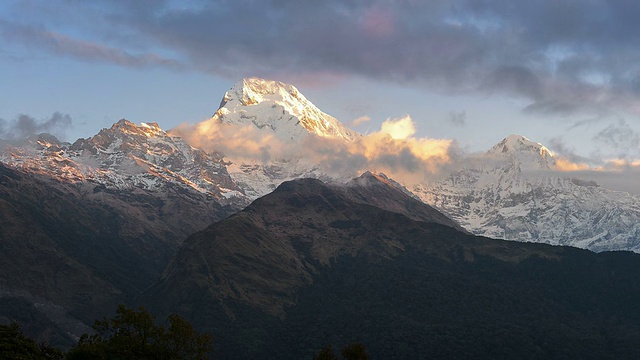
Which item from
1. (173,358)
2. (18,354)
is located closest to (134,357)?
(173,358)

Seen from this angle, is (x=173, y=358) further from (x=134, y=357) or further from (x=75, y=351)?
(x=75, y=351)

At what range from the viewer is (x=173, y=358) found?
653 feet

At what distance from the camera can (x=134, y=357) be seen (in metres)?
200

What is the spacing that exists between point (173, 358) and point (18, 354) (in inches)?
1331

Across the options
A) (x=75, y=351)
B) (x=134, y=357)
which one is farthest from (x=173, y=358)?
(x=75, y=351)

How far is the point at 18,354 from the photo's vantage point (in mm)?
187625

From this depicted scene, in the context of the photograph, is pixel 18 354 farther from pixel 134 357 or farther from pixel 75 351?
pixel 134 357

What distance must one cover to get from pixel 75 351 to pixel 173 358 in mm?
21998

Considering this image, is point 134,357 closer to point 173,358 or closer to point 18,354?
point 173,358

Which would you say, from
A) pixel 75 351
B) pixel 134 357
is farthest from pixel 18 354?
pixel 134 357

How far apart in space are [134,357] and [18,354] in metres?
25.8

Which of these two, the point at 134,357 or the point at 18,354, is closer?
the point at 18,354
